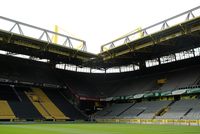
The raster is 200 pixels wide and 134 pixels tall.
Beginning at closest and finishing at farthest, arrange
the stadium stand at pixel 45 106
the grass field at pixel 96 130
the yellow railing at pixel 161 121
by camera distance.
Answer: the grass field at pixel 96 130
the yellow railing at pixel 161 121
the stadium stand at pixel 45 106

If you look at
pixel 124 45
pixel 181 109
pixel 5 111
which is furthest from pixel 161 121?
pixel 5 111

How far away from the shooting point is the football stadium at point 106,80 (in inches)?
1708

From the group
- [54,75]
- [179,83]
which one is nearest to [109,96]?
[54,75]

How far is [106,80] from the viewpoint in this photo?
70.7 m

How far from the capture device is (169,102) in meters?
48.6

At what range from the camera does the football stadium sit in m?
43.4

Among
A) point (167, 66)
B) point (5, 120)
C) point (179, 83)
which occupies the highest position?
point (167, 66)

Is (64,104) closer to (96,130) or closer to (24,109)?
(24,109)

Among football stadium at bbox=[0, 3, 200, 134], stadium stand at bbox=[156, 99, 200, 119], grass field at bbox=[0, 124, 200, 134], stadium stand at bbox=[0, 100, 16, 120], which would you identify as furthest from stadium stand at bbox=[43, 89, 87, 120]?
grass field at bbox=[0, 124, 200, 134]

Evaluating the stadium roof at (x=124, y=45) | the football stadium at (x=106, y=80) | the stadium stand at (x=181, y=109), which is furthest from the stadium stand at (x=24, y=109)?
the stadium stand at (x=181, y=109)

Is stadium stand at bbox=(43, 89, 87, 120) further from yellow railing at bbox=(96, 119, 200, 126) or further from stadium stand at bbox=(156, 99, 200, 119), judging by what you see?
stadium stand at bbox=(156, 99, 200, 119)

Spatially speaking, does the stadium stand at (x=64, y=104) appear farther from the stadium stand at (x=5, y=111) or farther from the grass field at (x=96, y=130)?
the grass field at (x=96, y=130)

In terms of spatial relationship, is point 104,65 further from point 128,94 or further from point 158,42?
point 158,42

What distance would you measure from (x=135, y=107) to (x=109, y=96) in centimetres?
1085
